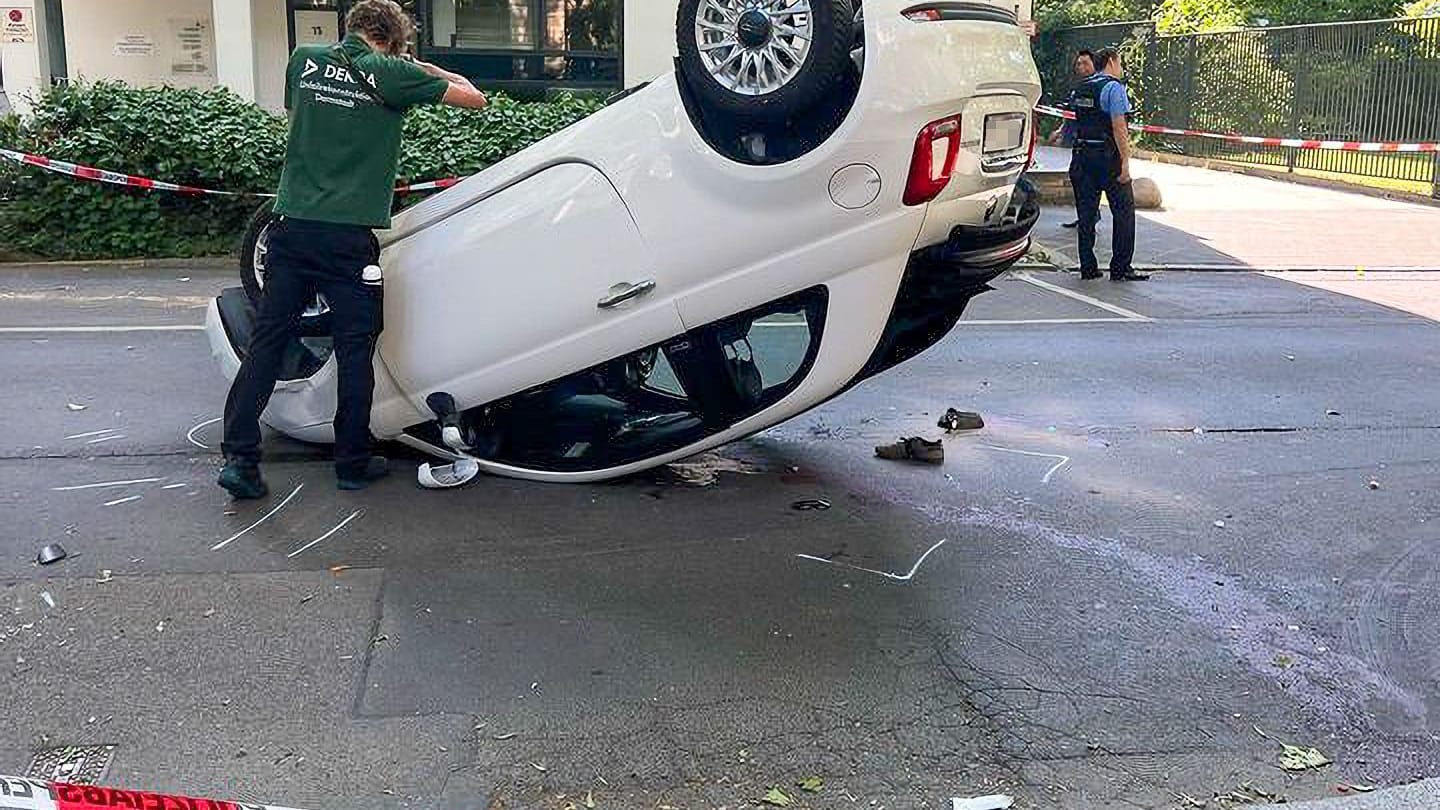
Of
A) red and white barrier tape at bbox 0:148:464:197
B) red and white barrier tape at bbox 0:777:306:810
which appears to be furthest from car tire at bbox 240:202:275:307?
red and white barrier tape at bbox 0:148:464:197

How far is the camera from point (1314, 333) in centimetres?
898

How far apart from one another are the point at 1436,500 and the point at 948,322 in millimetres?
2199

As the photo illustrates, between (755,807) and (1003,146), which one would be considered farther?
(1003,146)

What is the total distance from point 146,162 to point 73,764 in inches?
399

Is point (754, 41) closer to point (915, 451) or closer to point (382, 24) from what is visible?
point (382, 24)

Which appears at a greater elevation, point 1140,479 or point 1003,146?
point 1003,146

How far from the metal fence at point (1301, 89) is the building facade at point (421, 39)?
6.04 meters

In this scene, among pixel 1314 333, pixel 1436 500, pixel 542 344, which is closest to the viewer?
pixel 542 344

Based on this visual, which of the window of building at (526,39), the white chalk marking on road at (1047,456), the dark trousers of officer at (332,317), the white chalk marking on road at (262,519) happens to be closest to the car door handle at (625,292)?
the dark trousers of officer at (332,317)

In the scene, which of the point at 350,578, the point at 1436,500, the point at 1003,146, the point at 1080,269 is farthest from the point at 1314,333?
the point at 350,578

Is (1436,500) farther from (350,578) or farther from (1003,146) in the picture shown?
(350,578)

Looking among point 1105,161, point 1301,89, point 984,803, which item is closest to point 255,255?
point 984,803

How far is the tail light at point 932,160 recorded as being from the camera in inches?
163

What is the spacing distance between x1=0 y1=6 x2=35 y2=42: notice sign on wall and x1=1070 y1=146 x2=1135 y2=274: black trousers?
1323 centimetres
